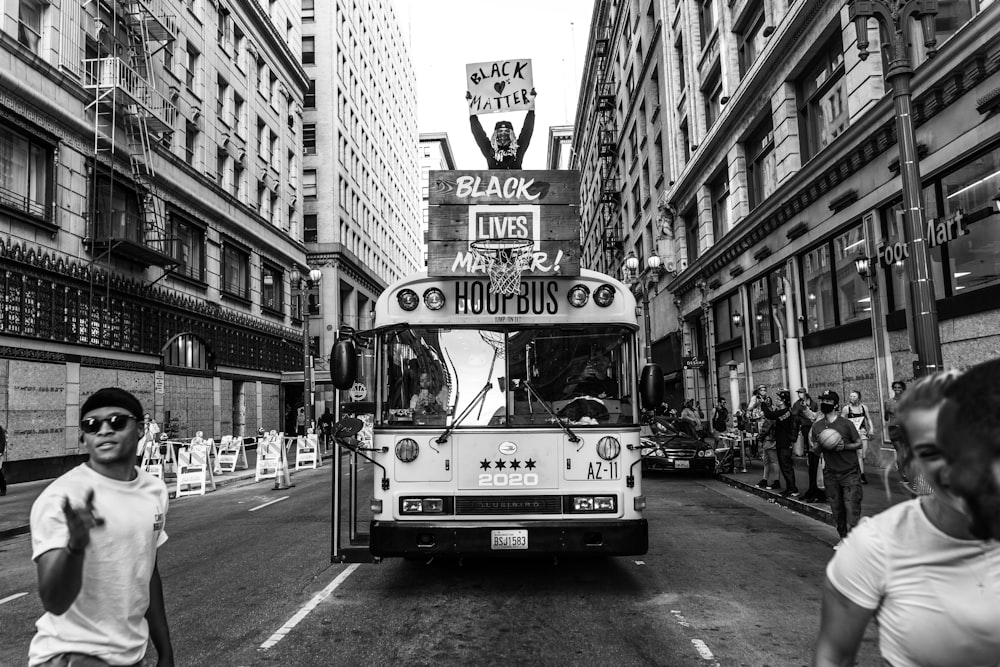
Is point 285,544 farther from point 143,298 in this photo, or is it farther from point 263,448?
point 143,298

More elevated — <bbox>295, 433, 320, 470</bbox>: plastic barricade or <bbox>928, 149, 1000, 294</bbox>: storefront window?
<bbox>928, 149, 1000, 294</bbox>: storefront window

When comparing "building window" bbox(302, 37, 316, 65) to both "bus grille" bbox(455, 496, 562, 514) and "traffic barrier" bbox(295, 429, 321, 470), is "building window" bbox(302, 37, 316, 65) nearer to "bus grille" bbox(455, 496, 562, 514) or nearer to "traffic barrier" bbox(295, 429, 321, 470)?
"traffic barrier" bbox(295, 429, 321, 470)

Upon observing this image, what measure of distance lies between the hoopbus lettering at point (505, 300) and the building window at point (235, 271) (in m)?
26.8

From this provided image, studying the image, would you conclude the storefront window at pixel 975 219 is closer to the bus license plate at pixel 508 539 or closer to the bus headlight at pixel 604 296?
the bus headlight at pixel 604 296

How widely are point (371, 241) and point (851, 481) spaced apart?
5626cm

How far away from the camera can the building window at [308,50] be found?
5069 cm

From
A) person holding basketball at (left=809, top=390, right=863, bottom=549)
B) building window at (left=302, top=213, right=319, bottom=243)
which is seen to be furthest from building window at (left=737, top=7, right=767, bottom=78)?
building window at (left=302, top=213, right=319, bottom=243)

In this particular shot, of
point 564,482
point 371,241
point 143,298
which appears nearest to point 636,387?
point 564,482

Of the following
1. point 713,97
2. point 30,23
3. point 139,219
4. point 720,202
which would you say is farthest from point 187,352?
point 713,97

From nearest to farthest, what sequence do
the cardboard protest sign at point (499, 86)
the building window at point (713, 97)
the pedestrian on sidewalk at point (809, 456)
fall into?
the cardboard protest sign at point (499, 86)
the pedestrian on sidewalk at point (809, 456)
the building window at point (713, 97)

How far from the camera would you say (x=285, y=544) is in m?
9.28

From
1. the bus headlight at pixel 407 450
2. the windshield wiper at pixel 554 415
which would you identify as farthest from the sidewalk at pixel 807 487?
the bus headlight at pixel 407 450

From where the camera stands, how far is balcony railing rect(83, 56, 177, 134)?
21.3 m

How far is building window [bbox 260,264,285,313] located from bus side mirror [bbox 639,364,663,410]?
31302mm
